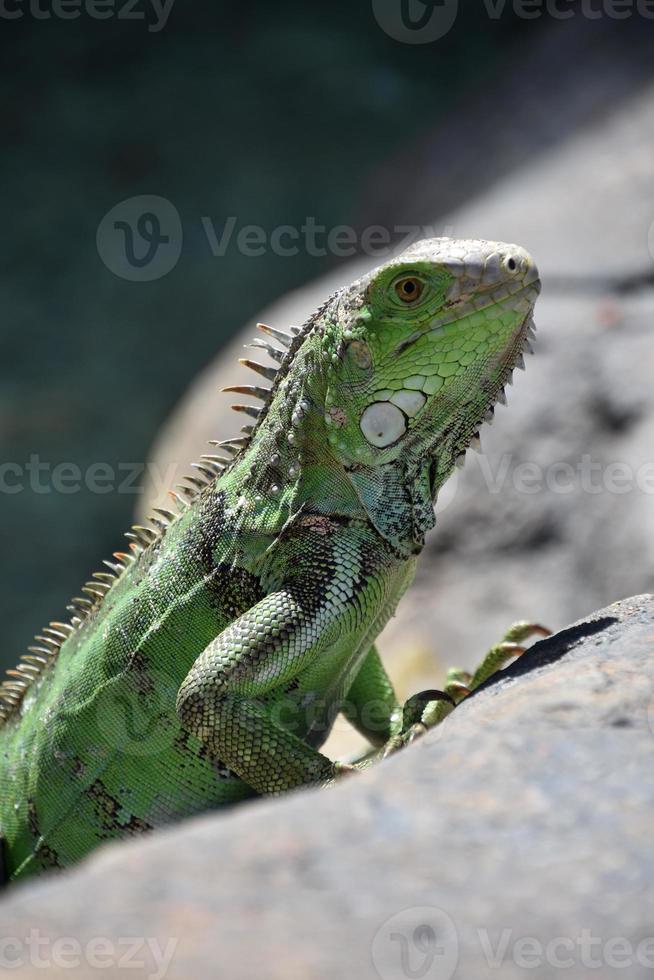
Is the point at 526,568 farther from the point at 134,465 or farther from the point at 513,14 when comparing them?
the point at 513,14

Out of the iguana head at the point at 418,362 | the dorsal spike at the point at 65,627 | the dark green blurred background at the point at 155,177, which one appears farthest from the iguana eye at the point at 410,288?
the dark green blurred background at the point at 155,177

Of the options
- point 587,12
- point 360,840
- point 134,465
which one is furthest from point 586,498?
point 587,12

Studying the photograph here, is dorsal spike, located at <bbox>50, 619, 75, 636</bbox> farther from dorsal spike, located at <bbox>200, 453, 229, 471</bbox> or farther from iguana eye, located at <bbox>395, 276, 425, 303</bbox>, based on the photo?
iguana eye, located at <bbox>395, 276, 425, 303</bbox>

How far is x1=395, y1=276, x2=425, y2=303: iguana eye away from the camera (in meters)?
4.12

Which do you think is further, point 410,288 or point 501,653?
point 501,653

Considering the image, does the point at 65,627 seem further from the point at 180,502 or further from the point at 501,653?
the point at 501,653

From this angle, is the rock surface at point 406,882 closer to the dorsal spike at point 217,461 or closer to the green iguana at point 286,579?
the green iguana at point 286,579

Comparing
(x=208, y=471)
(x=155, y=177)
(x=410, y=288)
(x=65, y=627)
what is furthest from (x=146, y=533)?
(x=155, y=177)

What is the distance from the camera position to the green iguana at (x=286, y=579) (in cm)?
409

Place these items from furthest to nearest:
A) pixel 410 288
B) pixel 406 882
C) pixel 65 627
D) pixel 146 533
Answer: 1. pixel 65 627
2. pixel 146 533
3. pixel 410 288
4. pixel 406 882

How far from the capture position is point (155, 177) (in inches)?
615

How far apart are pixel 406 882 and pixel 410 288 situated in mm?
2370

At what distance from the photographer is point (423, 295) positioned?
13.5 feet

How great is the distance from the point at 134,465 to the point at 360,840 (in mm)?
10685
